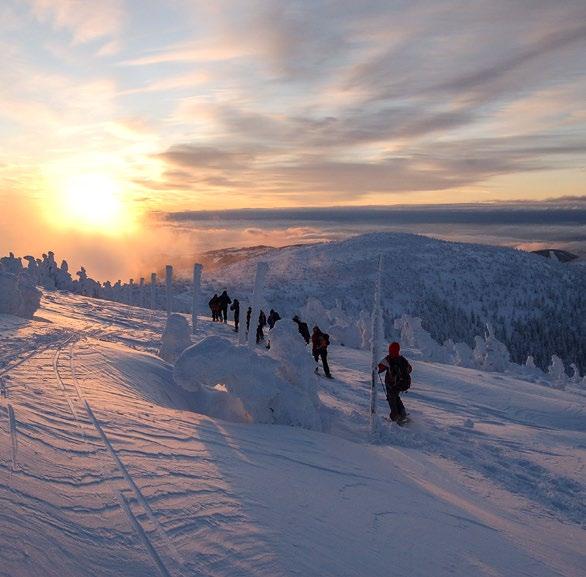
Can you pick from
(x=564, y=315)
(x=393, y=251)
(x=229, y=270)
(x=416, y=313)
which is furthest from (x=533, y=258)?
(x=229, y=270)

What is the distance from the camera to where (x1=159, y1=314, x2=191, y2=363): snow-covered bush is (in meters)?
15.4

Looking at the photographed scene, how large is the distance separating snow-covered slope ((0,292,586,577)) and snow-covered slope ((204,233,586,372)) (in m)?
114

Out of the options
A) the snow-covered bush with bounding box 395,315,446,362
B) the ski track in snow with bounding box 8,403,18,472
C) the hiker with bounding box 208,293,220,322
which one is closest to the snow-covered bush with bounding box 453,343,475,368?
the snow-covered bush with bounding box 395,315,446,362

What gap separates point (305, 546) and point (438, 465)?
15.9 ft

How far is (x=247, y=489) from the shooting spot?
5781mm

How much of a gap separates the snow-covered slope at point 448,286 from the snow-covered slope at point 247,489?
373 ft

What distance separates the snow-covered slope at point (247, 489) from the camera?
4.25 metres

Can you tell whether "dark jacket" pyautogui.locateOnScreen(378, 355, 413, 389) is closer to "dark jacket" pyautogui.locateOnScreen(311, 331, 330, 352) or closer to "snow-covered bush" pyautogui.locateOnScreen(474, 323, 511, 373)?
"dark jacket" pyautogui.locateOnScreen(311, 331, 330, 352)

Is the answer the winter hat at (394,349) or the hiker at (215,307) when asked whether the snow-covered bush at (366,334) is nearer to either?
the hiker at (215,307)

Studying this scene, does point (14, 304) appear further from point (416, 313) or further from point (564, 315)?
point (564, 315)

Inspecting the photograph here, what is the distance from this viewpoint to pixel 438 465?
8.88 metres

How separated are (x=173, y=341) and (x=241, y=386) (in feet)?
20.5

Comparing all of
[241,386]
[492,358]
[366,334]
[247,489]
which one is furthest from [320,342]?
[492,358]

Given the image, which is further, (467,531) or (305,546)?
(467,531)
